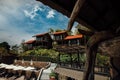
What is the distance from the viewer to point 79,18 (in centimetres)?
403

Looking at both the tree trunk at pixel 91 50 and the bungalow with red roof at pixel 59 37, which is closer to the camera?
the tree trunk at pixel 91 50

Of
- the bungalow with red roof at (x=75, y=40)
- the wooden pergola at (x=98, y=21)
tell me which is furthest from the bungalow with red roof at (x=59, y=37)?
the wooden pergola at (x=98, y=21)

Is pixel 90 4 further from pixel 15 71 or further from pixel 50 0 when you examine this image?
→ pixel 15 71

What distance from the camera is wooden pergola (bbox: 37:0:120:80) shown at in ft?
12.4

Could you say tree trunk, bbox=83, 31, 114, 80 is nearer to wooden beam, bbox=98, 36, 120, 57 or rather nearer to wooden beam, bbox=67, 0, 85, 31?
wooden beam, bbox=98, 36, 120, 57

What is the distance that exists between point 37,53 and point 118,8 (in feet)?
220

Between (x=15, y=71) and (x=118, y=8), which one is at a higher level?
(x=118, y=8)

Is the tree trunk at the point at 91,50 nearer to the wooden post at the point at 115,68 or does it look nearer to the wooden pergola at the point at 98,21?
the wooden pergola at the point at 98,21

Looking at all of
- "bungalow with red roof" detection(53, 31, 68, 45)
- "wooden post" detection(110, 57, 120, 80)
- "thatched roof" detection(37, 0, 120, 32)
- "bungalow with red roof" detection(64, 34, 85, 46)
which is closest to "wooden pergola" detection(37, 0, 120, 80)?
"thatched roof" detection(37, 0, 120, 32)

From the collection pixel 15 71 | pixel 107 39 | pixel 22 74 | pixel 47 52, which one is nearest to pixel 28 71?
pixel 22 74

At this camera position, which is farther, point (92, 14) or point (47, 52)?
point (47, 52)

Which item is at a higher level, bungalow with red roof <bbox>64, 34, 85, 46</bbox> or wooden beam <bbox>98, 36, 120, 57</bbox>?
bungalow with red roof <bbox>64, 34, 85, 46</bbox>

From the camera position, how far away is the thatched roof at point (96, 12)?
12.1 feet

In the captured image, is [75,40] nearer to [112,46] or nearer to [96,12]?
[112,46]
